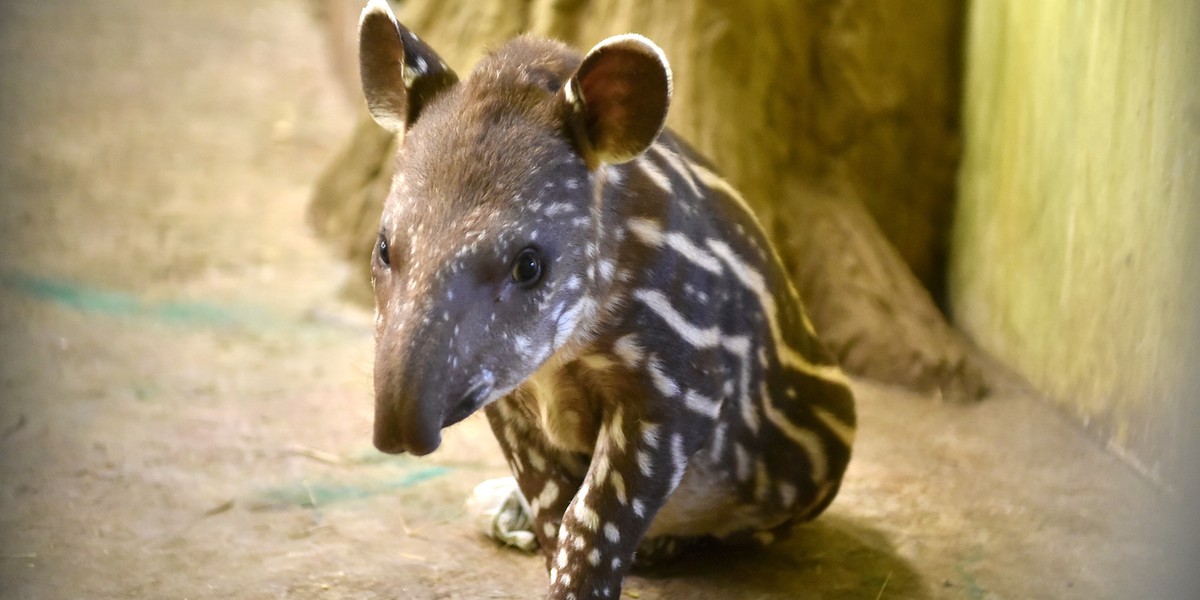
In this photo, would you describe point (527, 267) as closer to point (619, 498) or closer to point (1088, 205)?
point (619, 498)

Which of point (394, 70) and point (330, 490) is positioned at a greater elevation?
point (394, 70)

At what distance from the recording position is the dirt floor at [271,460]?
12.5 ft

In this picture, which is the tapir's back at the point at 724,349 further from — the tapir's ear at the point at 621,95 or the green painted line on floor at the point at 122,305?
the green painted line on floor at the point at 122,305

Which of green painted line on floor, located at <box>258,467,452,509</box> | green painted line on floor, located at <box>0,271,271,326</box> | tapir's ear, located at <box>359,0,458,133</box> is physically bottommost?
green painted line on floor, located at <box>0,271,271,326</box>

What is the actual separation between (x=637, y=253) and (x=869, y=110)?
3157mm

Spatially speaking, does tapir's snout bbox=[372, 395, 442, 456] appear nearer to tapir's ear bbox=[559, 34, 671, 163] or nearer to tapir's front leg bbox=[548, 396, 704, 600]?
tapir's front leg bbox=[548, 396, 704, 600]

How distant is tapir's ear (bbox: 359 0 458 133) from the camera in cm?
320

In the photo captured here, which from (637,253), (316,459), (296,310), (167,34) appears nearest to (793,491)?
→ (637,253)

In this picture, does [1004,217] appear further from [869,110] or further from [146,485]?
[146,485]

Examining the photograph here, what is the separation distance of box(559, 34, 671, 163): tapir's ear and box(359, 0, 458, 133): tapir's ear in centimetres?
40

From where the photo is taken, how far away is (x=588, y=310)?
314cm

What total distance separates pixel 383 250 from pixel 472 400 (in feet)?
1.54

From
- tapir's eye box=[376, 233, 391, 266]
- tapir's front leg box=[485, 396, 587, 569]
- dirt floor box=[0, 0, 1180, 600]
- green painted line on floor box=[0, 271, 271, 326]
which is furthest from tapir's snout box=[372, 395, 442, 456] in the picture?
green painted line on floor box=[0, 271, 271, 326]

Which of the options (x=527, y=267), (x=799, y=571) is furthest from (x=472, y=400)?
(x=799, y=571)
